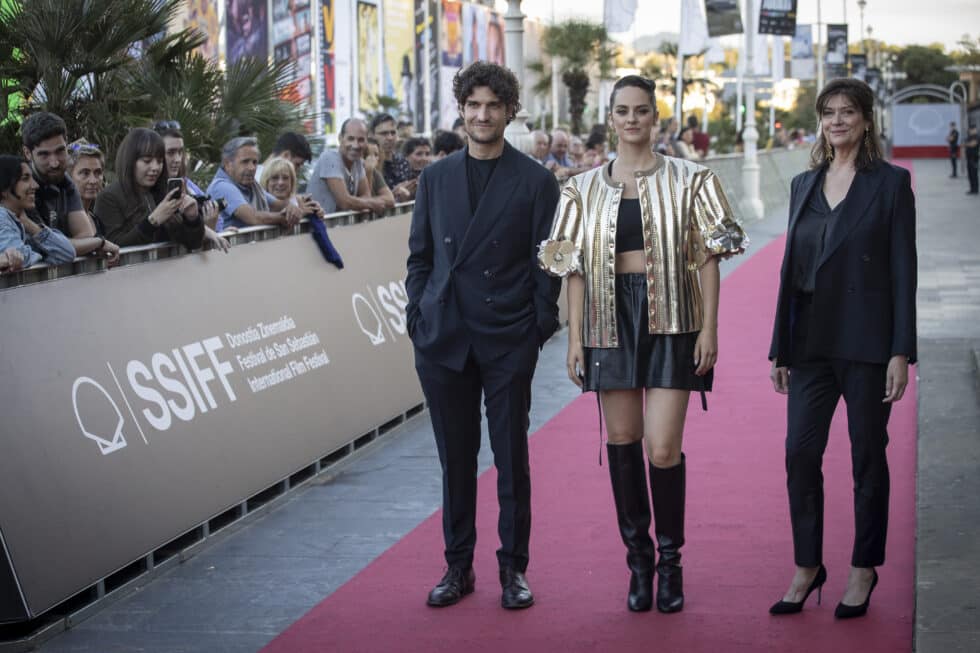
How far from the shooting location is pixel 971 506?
6.65 meters

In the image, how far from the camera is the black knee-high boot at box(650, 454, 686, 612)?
18.2 ft

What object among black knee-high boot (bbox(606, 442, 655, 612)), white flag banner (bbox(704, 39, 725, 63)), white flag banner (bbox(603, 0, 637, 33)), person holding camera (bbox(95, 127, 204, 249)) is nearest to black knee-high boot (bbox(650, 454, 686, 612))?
black knee-high boot (bbox(606, 442, 655, 612))

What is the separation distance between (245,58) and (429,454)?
4231 mm

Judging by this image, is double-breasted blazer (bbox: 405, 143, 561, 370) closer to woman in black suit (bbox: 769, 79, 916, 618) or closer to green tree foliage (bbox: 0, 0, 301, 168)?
woman in black suit (bbox: 769, 79, 916, 618)

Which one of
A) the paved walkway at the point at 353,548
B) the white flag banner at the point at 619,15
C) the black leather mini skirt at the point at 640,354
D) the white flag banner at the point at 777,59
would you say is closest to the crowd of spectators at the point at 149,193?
the paved walkway at the point at 353,548

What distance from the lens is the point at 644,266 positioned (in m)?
5.35

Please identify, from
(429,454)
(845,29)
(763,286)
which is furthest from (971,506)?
(845,29)

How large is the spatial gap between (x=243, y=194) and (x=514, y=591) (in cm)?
411

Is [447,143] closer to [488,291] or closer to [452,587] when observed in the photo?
[488,291]

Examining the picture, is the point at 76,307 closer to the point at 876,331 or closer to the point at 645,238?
the point at 645,238

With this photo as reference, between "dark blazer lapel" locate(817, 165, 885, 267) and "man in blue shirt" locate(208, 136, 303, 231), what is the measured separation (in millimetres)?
4104

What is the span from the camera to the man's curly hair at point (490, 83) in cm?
557

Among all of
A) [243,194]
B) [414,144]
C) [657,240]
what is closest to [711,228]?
[657,240]

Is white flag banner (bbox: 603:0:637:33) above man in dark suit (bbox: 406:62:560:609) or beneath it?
above
